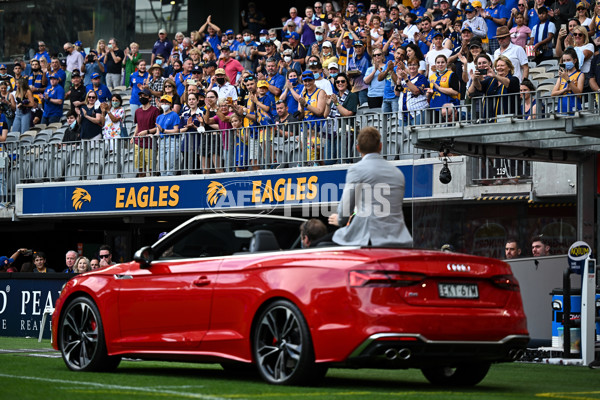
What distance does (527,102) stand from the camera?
52.1 ft

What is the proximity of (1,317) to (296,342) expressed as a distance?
489 inches

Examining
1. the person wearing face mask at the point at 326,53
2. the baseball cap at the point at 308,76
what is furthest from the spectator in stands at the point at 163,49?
the baseball cap at the point at 308,76

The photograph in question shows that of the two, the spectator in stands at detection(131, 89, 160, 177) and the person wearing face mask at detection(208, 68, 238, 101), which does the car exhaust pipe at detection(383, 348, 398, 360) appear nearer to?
the person wearing face mask at detection(208, 68, 238, 101)

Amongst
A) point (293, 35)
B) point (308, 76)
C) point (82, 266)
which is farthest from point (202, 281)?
point (293, 35)

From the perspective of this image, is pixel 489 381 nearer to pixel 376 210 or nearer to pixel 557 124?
pixel 376 210

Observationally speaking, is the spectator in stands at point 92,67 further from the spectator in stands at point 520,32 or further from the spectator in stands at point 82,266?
the spectator in stands at point 520,32

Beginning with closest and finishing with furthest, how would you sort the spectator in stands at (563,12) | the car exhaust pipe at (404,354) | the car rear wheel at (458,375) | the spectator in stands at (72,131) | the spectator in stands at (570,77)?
the car exhaust pipe at (404,354) < the car rear wheel at (458,375) < the spectator in stands at (570,77) < the spectator in stands at (563,12) < the spectator in stands at (72,131)

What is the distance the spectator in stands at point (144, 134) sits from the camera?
23172 millimetres

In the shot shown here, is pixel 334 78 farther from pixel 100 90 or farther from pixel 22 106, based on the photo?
pixel 22 106

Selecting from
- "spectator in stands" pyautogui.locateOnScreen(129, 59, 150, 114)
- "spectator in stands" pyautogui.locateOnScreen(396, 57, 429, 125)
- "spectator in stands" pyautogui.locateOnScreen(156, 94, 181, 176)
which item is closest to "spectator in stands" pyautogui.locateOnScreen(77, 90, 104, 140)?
"spectator in stands" pyautogui.locateOnScreen(129, 59, 150, 114)

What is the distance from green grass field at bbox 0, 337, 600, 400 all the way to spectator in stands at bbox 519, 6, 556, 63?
32.0 feet

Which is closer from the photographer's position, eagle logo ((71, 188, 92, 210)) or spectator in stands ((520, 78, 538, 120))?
spectator in stands ((520, 78, 538, 120))

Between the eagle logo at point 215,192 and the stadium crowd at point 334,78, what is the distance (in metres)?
0.41

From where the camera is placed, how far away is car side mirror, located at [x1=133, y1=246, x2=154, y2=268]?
9914 mm
